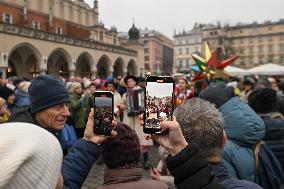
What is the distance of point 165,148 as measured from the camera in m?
1.59

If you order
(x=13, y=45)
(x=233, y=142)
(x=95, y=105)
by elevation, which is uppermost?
(x=13, y=45)

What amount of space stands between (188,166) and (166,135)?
0.19m

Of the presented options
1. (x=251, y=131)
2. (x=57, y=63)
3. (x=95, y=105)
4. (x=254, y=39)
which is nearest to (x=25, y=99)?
(x=95, y=105)

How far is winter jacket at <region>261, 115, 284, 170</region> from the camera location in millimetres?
3320

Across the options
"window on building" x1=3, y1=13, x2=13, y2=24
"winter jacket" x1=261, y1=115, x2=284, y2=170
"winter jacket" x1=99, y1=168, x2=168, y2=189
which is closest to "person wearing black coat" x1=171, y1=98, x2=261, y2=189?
"winter jacket" x1=99, y1=168, x2=168, y2=189

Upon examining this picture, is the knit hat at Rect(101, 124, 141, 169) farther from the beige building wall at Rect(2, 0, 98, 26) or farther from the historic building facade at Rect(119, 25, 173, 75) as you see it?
the historic building facade at Rect(119, 25, 173, 75)

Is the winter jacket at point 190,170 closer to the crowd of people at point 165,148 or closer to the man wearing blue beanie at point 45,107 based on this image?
the crowd of people at point 165,148

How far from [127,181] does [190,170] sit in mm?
719

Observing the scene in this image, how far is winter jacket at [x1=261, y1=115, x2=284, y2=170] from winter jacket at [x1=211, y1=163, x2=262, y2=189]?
1.65m

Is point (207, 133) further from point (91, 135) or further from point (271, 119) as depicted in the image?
point (271, 119)

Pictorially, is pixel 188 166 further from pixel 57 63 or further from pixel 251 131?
pixel 57 63

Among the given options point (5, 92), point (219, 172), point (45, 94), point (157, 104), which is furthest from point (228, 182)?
point (5, 92)

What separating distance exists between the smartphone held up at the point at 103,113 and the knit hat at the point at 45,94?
1001mm

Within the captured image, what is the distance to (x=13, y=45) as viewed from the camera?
944 inches
